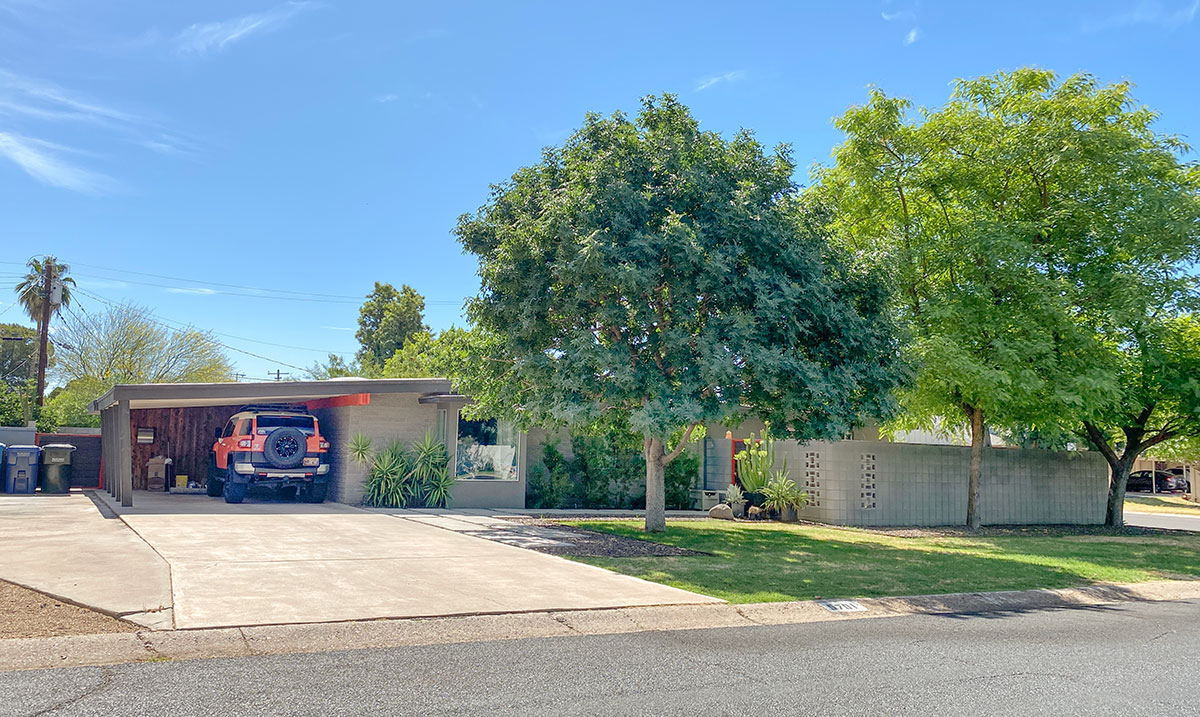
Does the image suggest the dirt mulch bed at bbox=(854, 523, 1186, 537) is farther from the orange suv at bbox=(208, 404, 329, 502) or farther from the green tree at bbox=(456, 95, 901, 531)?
the orange suv at bbox=(208, 404, 329, 502)

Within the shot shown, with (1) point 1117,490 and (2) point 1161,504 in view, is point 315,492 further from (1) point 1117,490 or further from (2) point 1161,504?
(2) point 1161,504

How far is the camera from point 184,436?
25797mm

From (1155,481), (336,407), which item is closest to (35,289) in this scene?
(336,407)

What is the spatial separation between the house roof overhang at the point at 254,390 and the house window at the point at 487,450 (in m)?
1.34

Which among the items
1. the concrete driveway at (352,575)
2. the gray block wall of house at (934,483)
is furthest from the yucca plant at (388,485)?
the gray block wall of house at (934,483)

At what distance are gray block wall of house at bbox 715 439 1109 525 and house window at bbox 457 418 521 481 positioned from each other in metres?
5.89

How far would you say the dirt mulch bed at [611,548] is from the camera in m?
12.6

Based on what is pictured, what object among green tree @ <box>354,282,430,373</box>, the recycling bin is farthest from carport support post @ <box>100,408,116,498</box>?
green tree @ <box>354,282,430,373</box>

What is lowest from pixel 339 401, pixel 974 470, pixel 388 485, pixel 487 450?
pixel 388 485

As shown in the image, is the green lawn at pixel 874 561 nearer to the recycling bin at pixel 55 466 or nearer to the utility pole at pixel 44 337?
the recycling bin at pixel 55 466

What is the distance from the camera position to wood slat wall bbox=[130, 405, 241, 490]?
25.5 m

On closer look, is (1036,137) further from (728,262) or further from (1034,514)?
(1034,514)

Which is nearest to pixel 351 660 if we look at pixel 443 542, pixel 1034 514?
pixel 443 542

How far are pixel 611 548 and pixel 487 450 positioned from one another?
7932 millimetres
